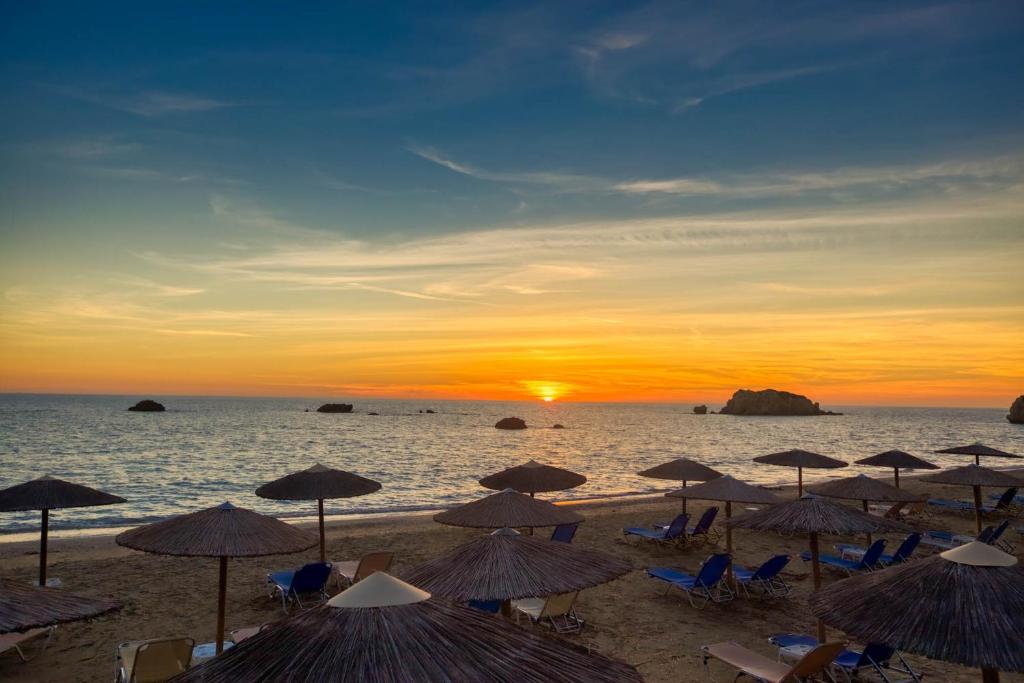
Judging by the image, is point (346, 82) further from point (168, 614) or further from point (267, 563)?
point (168, 614)

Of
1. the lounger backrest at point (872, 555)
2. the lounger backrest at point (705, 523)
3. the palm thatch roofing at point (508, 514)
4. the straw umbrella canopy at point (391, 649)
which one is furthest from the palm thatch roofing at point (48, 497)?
the lounger backrest at point (872, 555)

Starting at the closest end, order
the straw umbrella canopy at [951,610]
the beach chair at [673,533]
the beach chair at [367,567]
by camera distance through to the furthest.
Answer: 1. the straw umbrella canopy at [951,610]
2. the beach chair at [367,567]
3. the beach chair at [673,533]

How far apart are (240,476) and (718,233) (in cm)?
3041

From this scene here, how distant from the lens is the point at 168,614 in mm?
10070

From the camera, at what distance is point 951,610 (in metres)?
4.37

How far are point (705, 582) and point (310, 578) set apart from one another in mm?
6291

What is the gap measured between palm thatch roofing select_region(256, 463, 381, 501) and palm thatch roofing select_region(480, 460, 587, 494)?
2.76 m

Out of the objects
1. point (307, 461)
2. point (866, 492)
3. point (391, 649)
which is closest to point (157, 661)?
point (391, 649)

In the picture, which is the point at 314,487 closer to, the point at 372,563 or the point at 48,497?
the point at 372,563

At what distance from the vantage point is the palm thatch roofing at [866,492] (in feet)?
37.9

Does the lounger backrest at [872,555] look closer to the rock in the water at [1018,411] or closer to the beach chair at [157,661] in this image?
the beach chair at [157,661]

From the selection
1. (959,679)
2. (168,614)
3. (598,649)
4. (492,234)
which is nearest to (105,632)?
(168,614)

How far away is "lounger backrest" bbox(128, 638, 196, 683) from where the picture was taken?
263 inches

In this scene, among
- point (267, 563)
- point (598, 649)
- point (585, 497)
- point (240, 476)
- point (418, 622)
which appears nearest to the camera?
point (418, 622)
